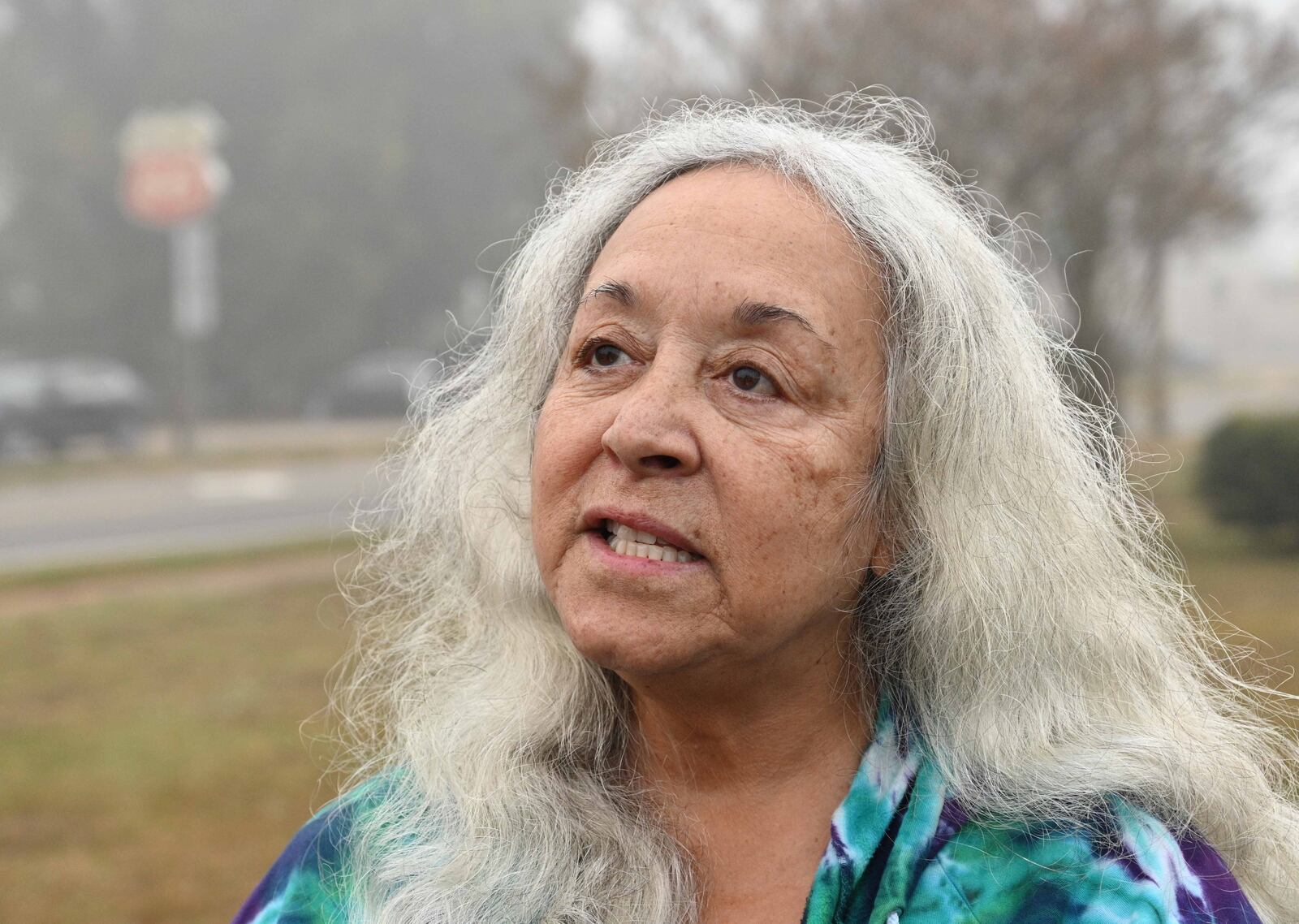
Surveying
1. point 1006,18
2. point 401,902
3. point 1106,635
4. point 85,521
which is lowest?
point 85,521

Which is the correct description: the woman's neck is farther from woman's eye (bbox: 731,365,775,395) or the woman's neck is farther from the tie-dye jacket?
woman's eye (bbox: 731,365,775,395)

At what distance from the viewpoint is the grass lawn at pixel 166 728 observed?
4840 millimetres

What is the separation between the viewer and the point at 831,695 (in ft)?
6.25

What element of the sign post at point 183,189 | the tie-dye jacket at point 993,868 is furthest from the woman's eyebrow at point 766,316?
the sign post at point 183,189

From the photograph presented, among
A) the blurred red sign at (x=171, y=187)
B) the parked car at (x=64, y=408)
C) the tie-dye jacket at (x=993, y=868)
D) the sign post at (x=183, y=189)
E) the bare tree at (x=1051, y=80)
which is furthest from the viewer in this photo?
the blurred red sign at (x=171, y=187)

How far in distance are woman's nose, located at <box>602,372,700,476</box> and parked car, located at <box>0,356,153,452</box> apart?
83.3ft

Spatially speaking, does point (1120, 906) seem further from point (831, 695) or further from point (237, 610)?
point (237, 610)

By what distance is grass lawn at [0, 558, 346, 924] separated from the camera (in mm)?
4785

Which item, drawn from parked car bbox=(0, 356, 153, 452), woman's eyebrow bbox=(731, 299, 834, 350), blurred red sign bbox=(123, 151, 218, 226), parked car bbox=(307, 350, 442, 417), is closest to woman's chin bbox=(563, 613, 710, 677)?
woman's eyebrow bbox=(731, 299, 834, 350)

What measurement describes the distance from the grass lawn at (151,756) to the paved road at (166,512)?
73.0 inches

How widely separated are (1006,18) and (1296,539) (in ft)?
15.9

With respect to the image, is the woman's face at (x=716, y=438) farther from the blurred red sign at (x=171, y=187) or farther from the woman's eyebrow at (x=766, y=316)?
the blurred red sign at (x=171, y=187)

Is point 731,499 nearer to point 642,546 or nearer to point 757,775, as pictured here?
point 642,546

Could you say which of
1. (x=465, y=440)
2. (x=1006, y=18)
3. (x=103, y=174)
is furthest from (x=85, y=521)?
(x=103, y=174)
